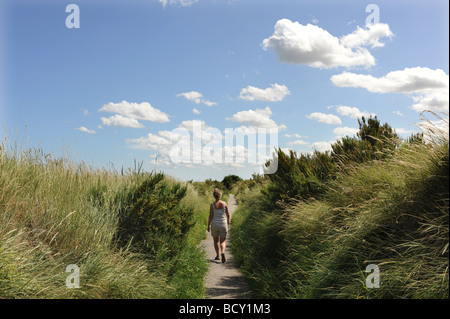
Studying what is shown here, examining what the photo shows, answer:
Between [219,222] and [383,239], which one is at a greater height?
[383,239]

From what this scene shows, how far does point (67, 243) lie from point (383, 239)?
480cm

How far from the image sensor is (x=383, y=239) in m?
4.60

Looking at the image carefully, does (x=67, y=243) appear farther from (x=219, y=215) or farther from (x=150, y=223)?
(x=219, y=215)

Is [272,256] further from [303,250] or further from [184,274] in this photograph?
[184,274]

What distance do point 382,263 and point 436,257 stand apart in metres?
0.57

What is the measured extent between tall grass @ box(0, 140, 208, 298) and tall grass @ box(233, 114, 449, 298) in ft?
7.30

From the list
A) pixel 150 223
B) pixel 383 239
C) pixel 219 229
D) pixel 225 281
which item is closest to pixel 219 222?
pixel 219 229

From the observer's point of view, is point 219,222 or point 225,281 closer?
point 225,281

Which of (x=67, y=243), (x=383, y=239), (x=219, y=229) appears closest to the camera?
(x=383, y=239)

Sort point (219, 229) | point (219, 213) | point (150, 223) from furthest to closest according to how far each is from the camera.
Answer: point (219, 213) → point (219, 229) → point (150, 223)

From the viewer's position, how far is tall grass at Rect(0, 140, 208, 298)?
4.38 metres

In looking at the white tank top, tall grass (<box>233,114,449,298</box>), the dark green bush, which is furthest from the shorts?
tall grass (<box>233,114,449,298</box>)

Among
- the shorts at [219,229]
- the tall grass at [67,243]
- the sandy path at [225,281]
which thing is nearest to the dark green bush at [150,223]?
the tall grass at [67,243]

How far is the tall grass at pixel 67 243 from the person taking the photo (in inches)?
172
